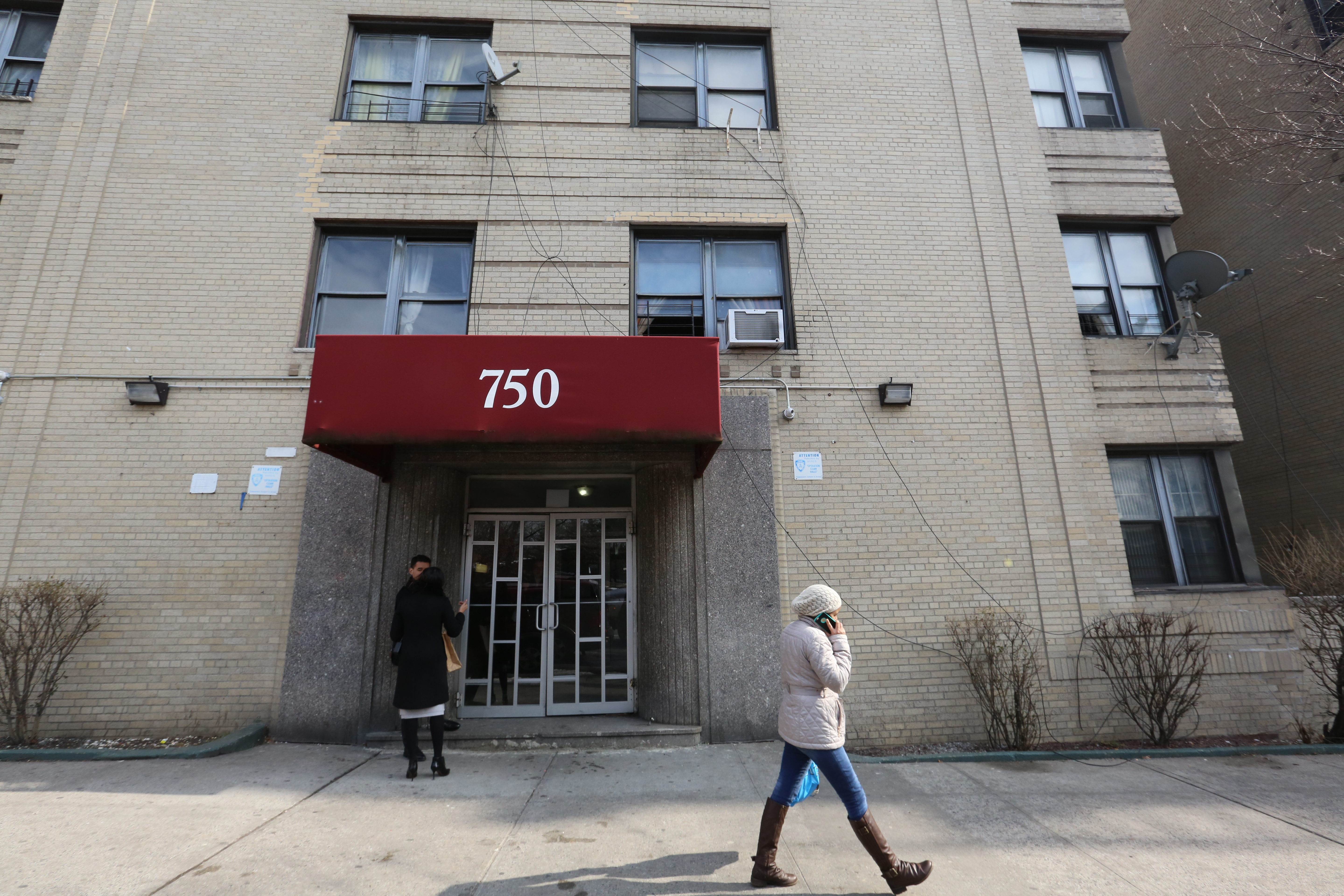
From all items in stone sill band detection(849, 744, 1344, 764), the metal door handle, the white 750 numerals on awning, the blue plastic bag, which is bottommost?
stone sill band detection(849, 744, 1344, 764)

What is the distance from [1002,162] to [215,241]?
10.2 m

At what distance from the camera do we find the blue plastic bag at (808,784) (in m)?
3.73

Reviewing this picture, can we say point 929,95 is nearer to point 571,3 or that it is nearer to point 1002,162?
point 1002,162

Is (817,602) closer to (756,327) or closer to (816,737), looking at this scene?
(816,737)

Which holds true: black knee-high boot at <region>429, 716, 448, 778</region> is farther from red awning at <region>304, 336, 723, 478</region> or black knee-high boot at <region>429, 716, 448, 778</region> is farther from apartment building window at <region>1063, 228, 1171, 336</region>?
apartment building window at <region>1063, 228, 1171, 336</region>

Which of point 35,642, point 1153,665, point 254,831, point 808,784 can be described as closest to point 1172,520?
point 1153,665

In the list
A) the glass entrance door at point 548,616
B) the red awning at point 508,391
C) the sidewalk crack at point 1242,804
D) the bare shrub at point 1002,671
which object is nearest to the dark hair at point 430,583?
the red awning at point 508,391

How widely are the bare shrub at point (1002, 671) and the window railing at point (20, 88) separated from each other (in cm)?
1344

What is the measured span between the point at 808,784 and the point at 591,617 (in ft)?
13.6

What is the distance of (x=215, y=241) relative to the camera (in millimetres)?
7457

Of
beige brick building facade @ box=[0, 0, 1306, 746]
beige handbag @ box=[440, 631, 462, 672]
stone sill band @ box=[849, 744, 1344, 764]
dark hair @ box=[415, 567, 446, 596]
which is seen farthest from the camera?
beige brick building facade @ box=[0, 0, 1306, 746]

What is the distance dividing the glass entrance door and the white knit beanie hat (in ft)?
13.2

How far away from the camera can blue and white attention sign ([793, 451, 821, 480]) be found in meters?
7.21

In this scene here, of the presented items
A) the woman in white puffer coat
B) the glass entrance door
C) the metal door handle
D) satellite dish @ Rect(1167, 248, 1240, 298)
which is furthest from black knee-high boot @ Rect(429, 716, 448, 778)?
satellite dish @ Rect(1167, 248, 1240, 298)
